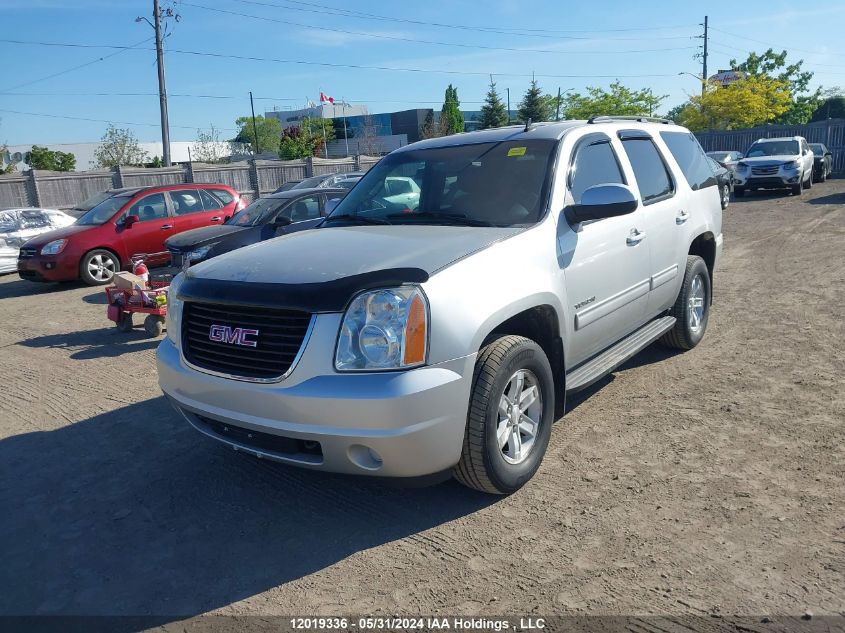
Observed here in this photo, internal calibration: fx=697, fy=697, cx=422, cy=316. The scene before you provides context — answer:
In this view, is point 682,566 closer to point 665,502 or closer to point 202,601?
point 665,502

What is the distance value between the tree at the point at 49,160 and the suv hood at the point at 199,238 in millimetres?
56170

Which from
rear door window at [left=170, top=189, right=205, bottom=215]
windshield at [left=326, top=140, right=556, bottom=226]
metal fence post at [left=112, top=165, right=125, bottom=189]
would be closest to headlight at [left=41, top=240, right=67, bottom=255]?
rear door window at [left=170, top=189, right=205, bottom=215]

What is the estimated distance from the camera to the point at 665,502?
3.62 metres

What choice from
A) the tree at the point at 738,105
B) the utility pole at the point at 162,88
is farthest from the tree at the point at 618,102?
the utility pole at the point at 162,88

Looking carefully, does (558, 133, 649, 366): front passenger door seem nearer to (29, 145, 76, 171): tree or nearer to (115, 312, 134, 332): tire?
(115, 312, 134, 332): tire

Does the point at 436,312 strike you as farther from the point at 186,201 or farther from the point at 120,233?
the point at 186,201

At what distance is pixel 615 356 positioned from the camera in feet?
15.6

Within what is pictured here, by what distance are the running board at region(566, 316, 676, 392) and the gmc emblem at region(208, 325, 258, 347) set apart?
74.6 inches

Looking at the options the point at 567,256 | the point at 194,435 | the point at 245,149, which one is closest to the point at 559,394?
the point at 567,256

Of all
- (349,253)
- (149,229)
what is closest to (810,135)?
(149,229)

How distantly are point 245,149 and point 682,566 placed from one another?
325ft

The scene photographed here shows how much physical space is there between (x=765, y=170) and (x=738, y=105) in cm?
2973

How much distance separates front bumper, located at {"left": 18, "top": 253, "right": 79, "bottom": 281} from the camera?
12023mm

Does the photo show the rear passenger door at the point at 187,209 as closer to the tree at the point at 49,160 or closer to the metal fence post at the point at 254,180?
the metal fence post at the point at 254,180
